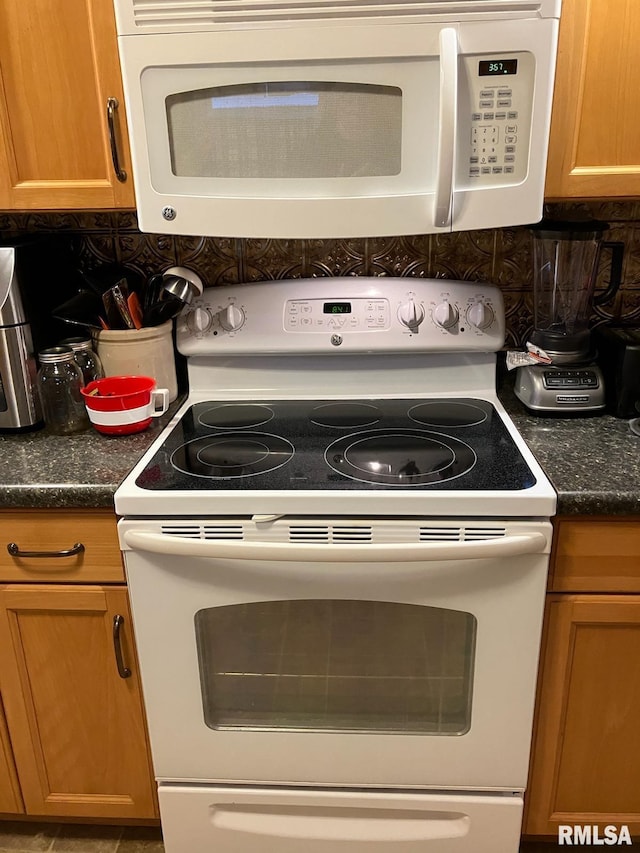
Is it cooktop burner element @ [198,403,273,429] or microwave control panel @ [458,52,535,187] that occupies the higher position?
microwave control panel @ [458,52,535,187]

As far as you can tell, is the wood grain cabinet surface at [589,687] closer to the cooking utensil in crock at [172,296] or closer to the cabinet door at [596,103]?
the cabinet door at [596,103]

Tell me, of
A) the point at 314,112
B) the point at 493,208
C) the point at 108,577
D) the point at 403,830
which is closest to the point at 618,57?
the point at 493,208

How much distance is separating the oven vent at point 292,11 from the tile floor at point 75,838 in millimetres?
1684

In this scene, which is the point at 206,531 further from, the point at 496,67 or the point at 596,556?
the point at 496,67

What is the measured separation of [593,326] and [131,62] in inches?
46.5

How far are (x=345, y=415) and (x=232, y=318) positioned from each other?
34 cm

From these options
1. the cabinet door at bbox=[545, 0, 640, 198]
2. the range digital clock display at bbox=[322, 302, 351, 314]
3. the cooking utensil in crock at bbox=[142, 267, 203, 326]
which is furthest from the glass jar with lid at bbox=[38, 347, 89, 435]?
the cabinet door at bbox=[545, 0, 640, 198]

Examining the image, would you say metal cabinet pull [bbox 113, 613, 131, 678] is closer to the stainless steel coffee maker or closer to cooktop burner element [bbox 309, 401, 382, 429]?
the stainless steel coffee maker

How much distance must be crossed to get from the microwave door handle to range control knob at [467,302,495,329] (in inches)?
14.8

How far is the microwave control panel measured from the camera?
1249mm

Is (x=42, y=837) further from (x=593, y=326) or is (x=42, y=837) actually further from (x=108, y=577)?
(x=593, y=326)

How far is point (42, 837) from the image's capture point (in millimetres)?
1658

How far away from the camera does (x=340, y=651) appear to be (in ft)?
4.42

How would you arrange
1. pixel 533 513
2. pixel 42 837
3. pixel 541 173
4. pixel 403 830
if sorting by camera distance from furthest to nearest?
pixel 42 837
pixel 403 830
pixel 541 173
pixel 533 513
